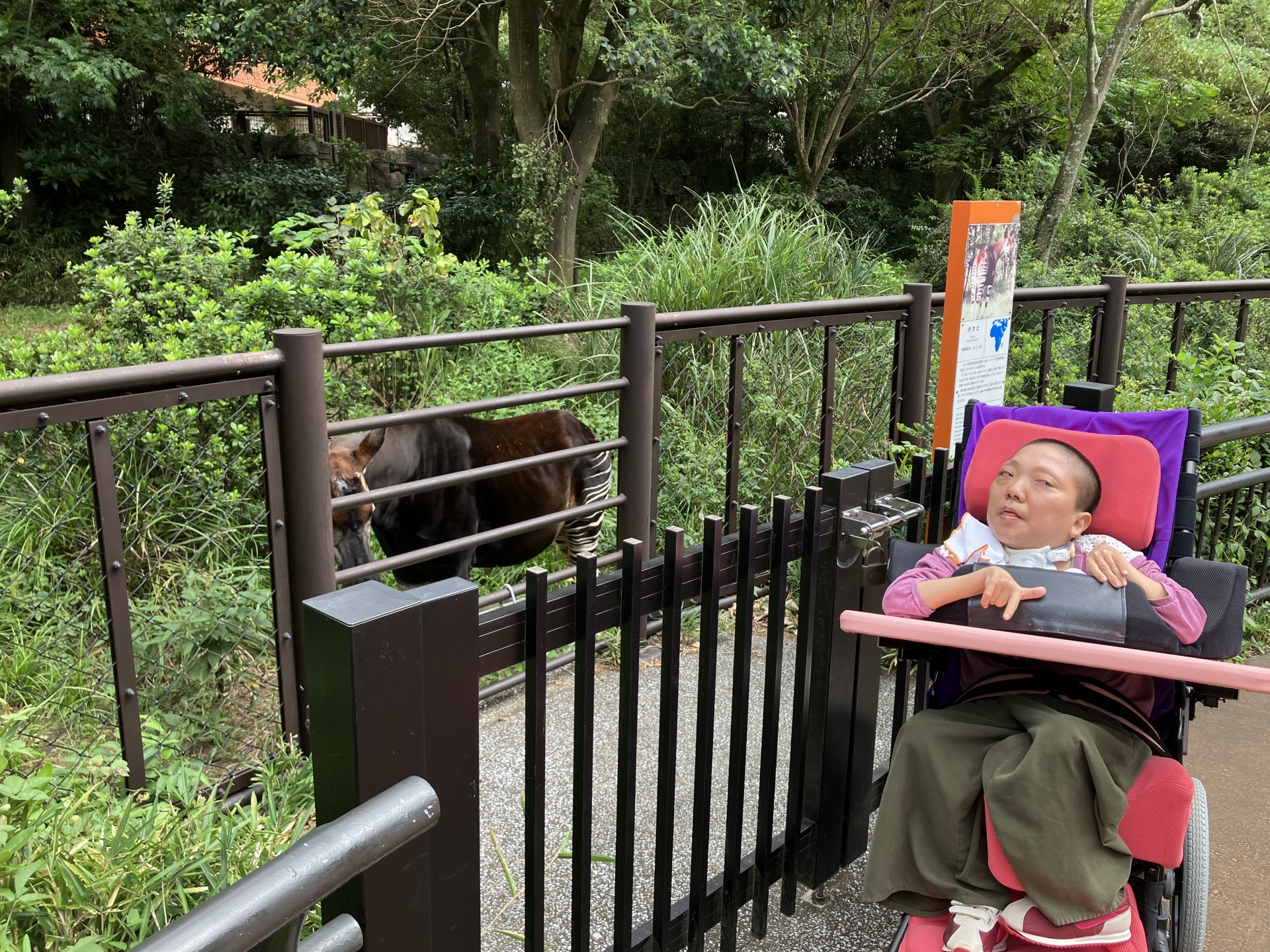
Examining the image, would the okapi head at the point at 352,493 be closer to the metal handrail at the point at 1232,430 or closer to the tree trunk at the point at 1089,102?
the metal handrail at the point at 1232,430

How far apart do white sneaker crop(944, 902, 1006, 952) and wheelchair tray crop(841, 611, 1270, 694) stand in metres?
0.55

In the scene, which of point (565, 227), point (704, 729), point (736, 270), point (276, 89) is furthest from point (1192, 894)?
point (276, 89)

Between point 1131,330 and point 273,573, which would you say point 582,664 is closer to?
point 273,573

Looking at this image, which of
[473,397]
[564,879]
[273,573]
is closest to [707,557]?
[564,879]

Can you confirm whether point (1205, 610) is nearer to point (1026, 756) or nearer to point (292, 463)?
point (1026, 756)

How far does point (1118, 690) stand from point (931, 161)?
19.6 metres

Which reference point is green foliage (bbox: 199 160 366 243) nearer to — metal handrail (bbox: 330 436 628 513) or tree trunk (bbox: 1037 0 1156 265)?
tree trunk (bbox: 1037 0 1156 265)

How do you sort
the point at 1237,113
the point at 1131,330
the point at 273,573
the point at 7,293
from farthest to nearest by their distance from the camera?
the point at 1237,113, the point at 7,293, the point at 1131,330, the point at 273,573

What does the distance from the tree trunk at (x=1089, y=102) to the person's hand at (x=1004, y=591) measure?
376 inches

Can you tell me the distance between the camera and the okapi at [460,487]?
3688 millimetres

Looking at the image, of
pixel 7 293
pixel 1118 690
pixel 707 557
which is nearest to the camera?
pixel 707 557

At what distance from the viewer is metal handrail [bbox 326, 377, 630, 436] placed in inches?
125

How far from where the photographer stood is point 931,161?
65.9ft

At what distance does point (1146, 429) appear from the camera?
8.55 feet
